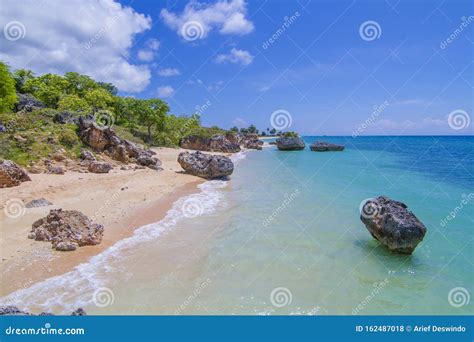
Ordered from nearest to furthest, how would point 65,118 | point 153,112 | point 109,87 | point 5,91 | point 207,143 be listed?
point 65,118 < point 5,91 < point 153,112 < point 207,143 < point 109,87

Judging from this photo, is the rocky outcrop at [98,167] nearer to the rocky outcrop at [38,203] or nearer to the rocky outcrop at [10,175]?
the rocky outcrop at [10,175]

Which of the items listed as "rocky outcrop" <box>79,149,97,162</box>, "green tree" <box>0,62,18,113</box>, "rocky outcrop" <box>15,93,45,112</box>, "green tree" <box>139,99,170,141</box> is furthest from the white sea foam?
"green tree" <box>139,99,170,141</box>

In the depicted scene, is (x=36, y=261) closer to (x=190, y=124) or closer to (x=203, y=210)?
(x=203, y=210)

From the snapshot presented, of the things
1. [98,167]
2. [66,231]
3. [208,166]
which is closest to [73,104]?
[98,167]

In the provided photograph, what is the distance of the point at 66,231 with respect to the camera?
12141mm

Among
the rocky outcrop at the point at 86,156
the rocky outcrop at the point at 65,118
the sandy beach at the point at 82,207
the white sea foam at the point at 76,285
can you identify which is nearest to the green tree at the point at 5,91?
the rocky outcrop at the point at 65,118

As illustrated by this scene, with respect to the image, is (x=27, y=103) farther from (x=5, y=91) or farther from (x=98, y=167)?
(x=98, y=167)

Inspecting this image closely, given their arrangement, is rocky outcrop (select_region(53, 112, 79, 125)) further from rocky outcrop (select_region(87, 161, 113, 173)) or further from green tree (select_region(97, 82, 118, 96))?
green tree (select_region(97, 82, 118, 96))

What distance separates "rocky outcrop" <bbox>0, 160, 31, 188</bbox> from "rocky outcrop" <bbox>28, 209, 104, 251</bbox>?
7.83 m

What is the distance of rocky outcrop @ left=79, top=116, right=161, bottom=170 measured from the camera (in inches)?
1220

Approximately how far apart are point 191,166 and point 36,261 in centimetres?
2048

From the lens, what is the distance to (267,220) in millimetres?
17234

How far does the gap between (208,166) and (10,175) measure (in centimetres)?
→ 1550
